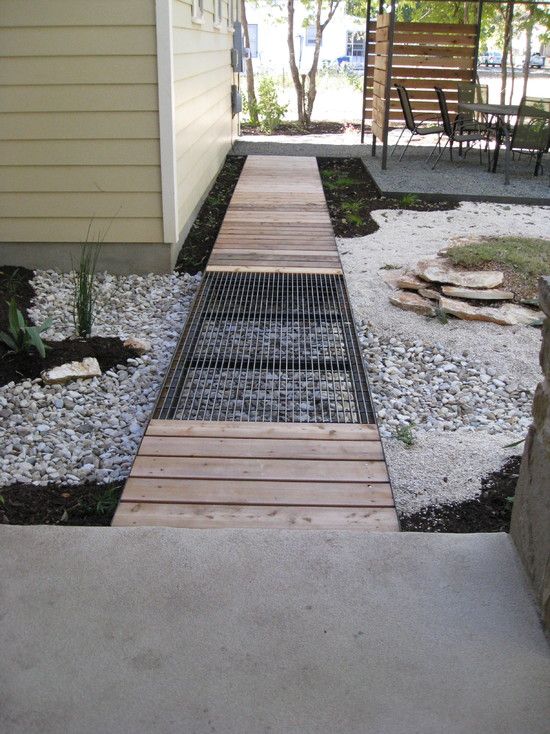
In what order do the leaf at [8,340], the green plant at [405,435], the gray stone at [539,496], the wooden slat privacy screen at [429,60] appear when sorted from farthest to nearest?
the wooden slat privacy screen at [429,60], the leaf at [8,340], the green plant at [405,435], the gray stone at [539,496]

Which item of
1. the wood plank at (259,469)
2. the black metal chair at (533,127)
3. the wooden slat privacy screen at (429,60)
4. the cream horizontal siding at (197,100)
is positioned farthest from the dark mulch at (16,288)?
the wooden slat privacy screen at (429,60)

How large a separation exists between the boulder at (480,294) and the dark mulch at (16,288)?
8.24 feet

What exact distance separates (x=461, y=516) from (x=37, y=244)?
356 centimetres

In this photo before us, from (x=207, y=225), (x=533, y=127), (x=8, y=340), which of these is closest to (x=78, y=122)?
(x=207, y=225)

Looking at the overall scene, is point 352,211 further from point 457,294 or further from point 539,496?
point 539,496

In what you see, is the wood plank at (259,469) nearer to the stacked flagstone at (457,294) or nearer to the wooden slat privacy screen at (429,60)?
the stacked flagstone at (457,294)

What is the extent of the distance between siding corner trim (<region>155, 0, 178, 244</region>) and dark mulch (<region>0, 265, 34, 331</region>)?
0.93m

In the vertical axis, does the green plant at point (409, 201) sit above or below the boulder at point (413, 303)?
above

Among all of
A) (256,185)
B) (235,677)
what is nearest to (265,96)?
(256,185)

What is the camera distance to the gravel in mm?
2803

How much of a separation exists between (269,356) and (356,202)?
382 centimetres

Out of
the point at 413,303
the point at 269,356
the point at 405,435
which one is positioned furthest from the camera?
the point at 413,303

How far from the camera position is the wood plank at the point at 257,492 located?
2.28 metres

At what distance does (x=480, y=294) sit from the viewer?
180 inches
